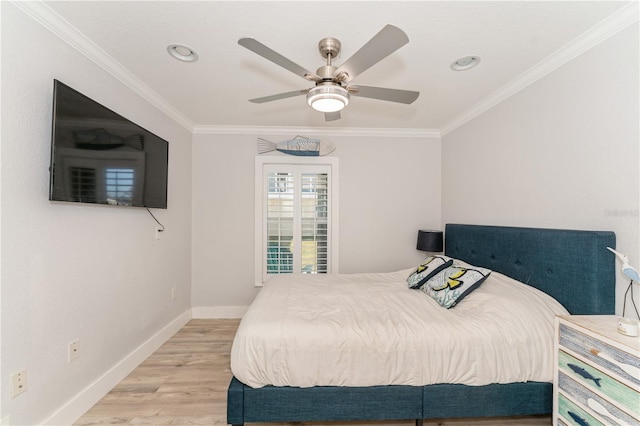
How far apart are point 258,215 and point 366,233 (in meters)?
1.44

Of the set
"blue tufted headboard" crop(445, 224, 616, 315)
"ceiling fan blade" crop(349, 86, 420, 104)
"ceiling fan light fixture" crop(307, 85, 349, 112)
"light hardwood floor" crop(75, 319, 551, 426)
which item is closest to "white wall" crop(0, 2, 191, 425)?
"light hardwood floor" crop(75, 319, 551, 426)

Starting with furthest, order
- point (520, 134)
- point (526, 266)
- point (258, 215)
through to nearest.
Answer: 1. point (258, 215)
2. point (520, 134)
3. point (526, 266)

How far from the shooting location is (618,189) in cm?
153

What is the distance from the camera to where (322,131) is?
3.48m

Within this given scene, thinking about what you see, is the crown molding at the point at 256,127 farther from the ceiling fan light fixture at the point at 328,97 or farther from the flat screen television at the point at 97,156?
the ceiling fan light fixture at the point at 328,97

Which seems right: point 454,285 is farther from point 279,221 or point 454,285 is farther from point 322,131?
point 322,131

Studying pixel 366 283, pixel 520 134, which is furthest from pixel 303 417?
pixel 520 134

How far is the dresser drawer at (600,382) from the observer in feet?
3.75

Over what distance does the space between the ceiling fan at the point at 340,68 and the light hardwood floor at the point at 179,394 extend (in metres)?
2.03

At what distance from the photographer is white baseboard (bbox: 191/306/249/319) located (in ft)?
11.3

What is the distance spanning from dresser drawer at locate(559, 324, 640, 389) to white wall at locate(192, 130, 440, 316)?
217cm

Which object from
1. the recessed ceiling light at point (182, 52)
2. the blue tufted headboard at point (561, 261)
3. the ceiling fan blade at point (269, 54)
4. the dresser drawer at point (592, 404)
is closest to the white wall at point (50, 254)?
the recessed ceiling light at point (182, 52)

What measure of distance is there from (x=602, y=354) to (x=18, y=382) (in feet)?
9.48

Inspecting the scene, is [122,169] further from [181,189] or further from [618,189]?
[618,189]
